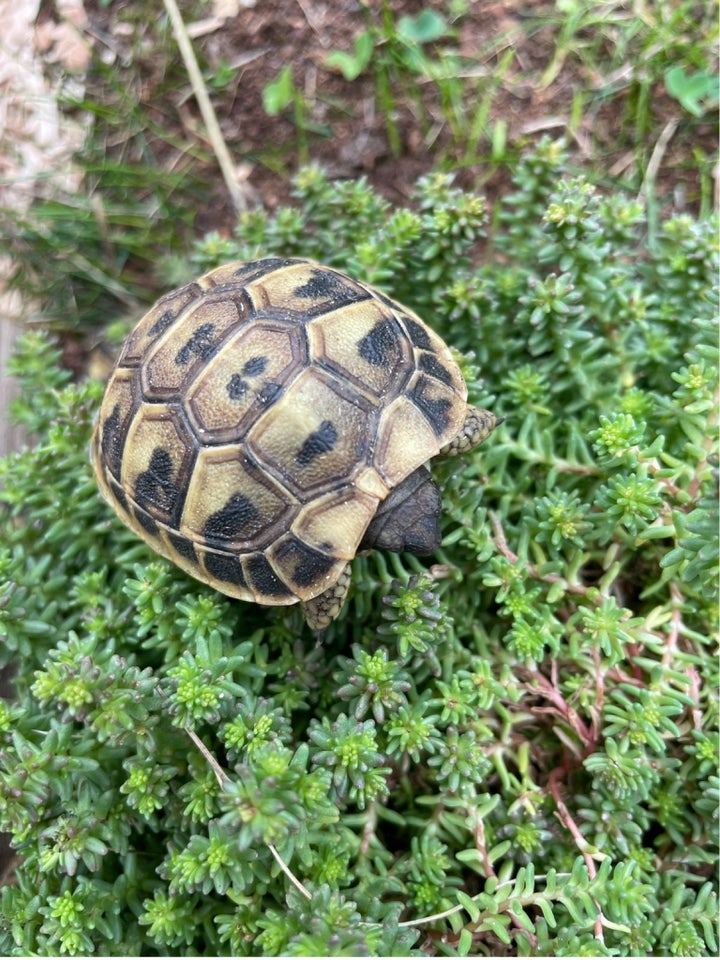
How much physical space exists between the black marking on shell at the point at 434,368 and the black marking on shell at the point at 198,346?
81 cm

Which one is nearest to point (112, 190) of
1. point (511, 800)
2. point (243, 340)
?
point (243, 340)

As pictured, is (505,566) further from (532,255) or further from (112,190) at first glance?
(112,190)

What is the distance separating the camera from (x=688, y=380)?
117 inches

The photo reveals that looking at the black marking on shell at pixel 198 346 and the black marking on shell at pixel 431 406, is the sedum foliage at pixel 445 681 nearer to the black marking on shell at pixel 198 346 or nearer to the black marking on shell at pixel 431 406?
the black marking on shell at pixel 431 406

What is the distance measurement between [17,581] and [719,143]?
175 inches

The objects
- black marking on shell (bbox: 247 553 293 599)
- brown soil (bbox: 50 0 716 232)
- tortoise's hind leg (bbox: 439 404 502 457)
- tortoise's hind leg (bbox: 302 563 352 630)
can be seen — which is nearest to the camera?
black marking on shell (bbox: 247 553 293 599)

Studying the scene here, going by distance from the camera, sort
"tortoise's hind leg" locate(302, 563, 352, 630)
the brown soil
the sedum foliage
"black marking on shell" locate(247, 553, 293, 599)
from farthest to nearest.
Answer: the brown soil
"tortoise's hind leg" locate(302, 563, 352, 630)
"black marking on shell" locate(247, 553, 293, 599)
the sedum foliage

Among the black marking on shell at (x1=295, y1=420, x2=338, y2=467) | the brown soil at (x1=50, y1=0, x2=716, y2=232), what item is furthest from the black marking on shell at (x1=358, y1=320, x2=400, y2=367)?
the brown soil at (x1=50, y1=0, x2=716, y2=232)

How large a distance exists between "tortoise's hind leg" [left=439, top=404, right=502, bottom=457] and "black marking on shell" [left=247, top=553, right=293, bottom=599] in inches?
33.0

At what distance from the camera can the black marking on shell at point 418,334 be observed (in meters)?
2.91

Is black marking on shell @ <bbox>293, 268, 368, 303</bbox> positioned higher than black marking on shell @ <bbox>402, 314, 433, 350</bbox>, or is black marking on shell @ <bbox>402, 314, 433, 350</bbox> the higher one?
black marking on shell @ <bbox>293, 268, 368, 303</bbox>

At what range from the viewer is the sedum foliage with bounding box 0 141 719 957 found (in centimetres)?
255

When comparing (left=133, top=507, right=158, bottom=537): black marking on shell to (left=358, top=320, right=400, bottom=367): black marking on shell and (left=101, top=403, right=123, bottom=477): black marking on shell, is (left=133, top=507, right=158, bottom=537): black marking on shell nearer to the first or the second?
(left=101, top=403, right=123, bottom=477): black marking on shell

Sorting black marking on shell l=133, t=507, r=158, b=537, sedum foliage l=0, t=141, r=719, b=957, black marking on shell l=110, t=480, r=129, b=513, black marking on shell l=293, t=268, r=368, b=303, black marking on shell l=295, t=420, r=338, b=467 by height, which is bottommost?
sedum foliage l=0, t=141, r=719, b=957
